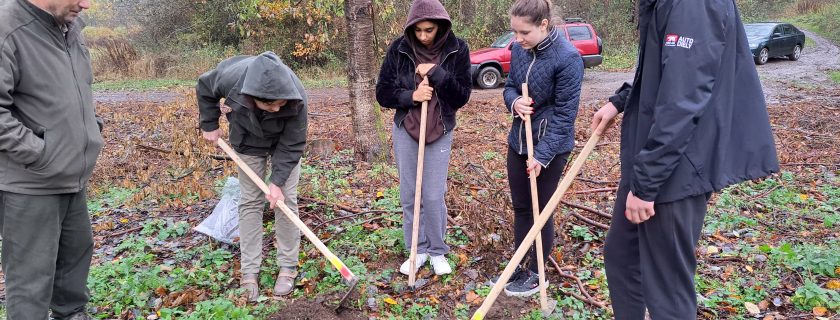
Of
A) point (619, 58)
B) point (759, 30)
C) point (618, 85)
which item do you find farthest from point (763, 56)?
point (618, 85)

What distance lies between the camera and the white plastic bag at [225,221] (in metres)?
4.28

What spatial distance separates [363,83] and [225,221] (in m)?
2.33

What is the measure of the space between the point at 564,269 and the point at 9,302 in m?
3.37

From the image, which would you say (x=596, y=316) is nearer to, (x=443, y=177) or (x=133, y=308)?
(x=443, y=177)

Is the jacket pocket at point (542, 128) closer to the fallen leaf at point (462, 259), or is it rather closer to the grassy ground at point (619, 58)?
the fallen leaf at point (462, 259)

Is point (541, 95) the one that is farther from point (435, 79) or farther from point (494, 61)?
point (494, 61)

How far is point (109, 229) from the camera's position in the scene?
16.0ft

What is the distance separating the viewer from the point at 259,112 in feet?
11.2

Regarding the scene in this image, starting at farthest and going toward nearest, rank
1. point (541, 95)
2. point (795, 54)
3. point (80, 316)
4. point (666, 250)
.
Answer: point (795, 54) < point (80, 316) < point (541, 95) < point (666, 250)

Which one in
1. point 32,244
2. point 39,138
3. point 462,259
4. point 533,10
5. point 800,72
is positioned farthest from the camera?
point 800,72

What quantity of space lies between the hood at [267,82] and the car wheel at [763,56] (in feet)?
63.6

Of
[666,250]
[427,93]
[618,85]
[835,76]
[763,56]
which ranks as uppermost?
[427,93]


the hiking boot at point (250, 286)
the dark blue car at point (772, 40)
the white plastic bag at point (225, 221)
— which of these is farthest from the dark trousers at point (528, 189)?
the dark blue car at point (772, 40)

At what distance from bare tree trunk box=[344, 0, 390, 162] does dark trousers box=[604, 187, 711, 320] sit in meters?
3.77
